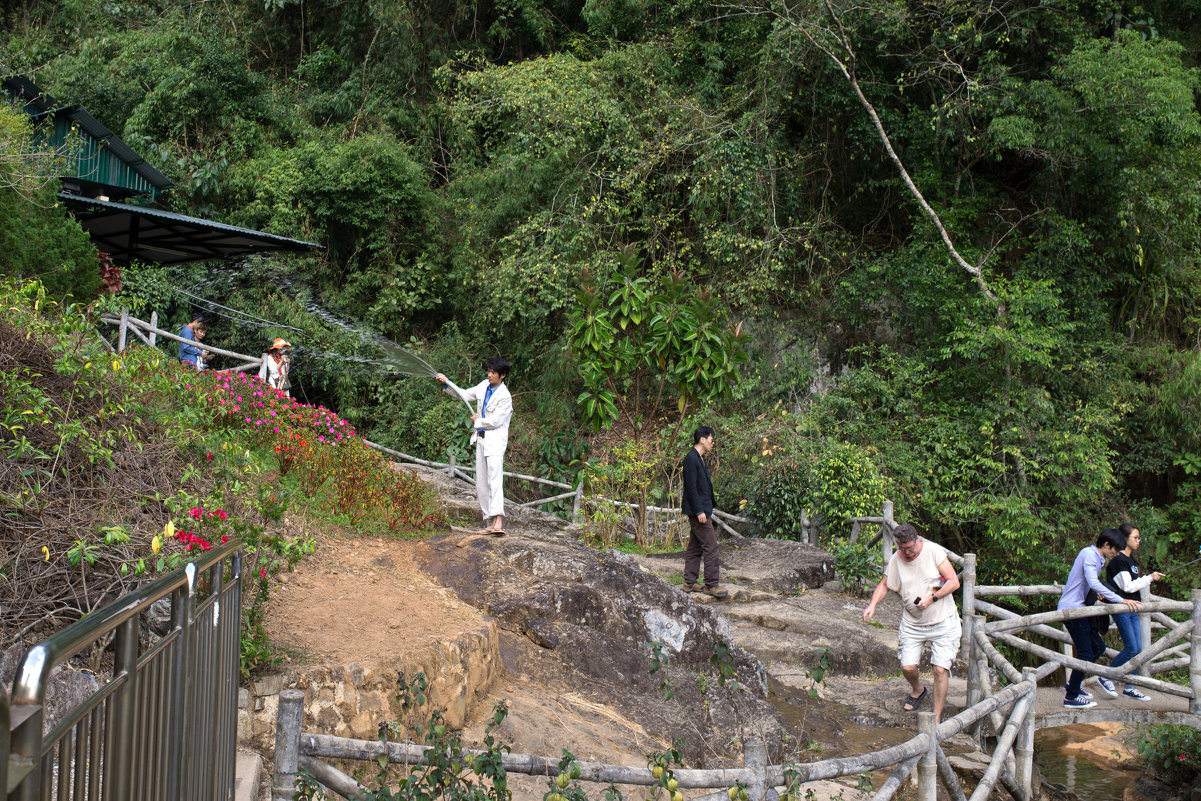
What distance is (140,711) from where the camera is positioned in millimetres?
1704

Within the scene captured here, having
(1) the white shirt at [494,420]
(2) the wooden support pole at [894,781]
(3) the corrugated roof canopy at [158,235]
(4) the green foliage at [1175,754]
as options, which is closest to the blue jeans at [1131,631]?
(4) the green foliage at [1175,754]

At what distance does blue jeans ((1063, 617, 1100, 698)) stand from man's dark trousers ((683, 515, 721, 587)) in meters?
3.15

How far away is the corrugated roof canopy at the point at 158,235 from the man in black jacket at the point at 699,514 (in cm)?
566

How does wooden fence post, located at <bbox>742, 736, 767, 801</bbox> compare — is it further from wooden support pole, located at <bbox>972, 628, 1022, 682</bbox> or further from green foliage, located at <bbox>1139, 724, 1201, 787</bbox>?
green foliage, located at <bbox>1139, 724, 1201, 787</bbox>

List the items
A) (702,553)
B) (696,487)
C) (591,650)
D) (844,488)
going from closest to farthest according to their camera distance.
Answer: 1. (591,650)
2. (696,487)
3. (702,553)
4. (844,488)

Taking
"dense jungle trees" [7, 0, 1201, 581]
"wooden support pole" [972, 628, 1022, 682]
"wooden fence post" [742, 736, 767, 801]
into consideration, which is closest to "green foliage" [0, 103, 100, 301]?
"dense jungle trees" [7, 0, 1201, 581]

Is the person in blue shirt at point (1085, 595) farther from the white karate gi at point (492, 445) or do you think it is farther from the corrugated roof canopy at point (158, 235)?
the corrugated roof canopy at point (158, 235)

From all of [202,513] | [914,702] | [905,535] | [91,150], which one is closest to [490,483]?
[905,535]

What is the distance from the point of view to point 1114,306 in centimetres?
1479

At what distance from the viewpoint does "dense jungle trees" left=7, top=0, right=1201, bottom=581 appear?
43.2 ft

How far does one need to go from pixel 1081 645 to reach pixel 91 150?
13.5 m

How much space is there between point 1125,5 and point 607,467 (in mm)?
10894

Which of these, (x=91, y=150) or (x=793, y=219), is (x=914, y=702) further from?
(x=91, y=150)

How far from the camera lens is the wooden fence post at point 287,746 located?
2955 millimetres
